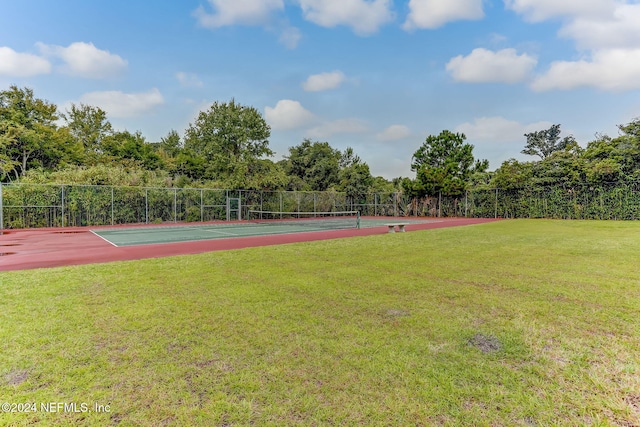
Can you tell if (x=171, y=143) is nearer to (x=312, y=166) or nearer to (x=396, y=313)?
(x=312, y=166)

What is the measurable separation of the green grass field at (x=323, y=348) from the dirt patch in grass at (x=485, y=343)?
2 centimetres

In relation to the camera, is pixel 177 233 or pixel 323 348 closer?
pixel 323 348

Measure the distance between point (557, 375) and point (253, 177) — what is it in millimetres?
24235

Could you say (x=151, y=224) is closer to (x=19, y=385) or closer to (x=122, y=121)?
(x=19, y=385)

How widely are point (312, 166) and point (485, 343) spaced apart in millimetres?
36629

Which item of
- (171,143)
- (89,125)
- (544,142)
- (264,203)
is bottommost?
(264,203)

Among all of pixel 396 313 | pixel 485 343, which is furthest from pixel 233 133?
pixel 485 343

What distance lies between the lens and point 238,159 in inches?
1069

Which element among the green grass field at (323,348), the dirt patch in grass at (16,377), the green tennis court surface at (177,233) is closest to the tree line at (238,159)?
the green tennis court surface at (177,233)

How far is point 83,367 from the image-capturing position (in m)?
2.61

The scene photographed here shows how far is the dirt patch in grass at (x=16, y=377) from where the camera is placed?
2391 mm

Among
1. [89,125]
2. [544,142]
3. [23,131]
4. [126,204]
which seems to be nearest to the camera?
[126,204]

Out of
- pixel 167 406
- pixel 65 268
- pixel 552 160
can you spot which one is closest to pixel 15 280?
pixel 65 268

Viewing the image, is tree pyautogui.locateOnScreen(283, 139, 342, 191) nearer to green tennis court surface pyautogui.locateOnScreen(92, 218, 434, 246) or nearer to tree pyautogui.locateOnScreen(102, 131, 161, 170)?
tree pyautogui.locateOnScreen(102, 131, 161, 170)
